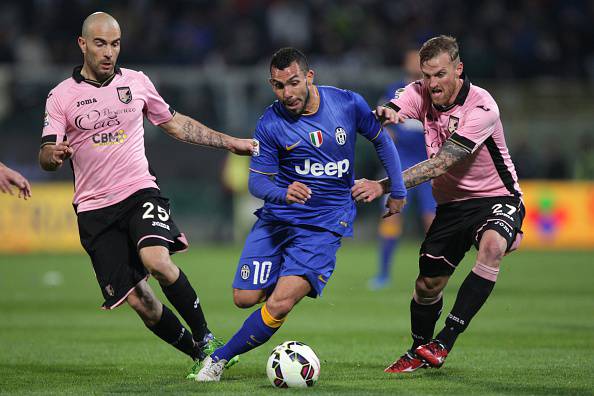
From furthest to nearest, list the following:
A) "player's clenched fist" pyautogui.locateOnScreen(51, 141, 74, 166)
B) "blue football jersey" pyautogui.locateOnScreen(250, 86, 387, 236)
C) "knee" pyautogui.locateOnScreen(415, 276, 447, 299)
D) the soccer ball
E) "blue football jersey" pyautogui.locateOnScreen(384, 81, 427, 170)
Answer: "blue football jersey" pyautogui.locateOnScreen(384, 81, 427, 170), "knee" pyautogui.locateOnScreen(415, 276, 447, 299), "blue football jersey" pyautogui.locateOnScreen(250, 86, 387, 236), "player's clenched fist" pyautogui.locateOnScreen(51, 141, 74, 166), the soccer ball

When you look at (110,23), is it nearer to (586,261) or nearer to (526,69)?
(586,261)

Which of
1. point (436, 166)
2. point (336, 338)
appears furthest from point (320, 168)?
point (336, 338)

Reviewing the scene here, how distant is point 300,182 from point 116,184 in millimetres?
1345

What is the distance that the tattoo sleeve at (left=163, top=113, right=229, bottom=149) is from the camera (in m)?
7.69

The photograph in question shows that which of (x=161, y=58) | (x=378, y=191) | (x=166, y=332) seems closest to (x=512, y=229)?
(x=378, y=191)

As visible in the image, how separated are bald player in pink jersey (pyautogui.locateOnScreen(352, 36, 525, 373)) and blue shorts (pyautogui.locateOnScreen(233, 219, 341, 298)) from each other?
0.53 metres

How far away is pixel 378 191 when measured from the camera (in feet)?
23.6

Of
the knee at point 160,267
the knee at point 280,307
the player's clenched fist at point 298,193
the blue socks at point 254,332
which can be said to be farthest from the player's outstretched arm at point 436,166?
the knee at point 160,267

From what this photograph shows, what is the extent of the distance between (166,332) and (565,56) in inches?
744

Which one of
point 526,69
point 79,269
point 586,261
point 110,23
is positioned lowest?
point 79,269

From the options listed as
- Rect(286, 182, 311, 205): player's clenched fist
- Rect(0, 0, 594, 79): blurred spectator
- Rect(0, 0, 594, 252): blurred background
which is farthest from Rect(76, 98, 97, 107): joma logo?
Rect(0, 0, 594, 79): blurred spectator

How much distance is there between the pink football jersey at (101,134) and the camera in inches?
295

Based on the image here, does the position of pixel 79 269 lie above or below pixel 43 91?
below

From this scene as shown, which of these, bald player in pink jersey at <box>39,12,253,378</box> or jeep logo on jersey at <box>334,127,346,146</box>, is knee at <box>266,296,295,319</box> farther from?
jeep logo on jersey at <box>334,127,346,146</box>
